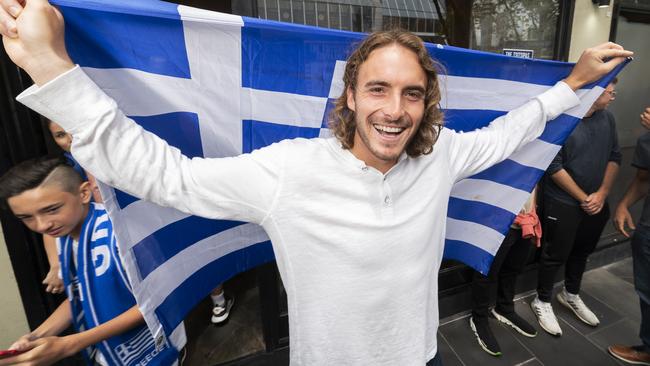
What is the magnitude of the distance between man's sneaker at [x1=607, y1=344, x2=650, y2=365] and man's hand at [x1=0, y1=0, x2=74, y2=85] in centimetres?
403

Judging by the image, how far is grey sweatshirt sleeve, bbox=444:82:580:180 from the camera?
4.81 feet

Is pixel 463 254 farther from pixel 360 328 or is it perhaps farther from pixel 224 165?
pixel 224 165

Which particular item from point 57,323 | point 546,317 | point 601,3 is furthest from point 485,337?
point 601,3

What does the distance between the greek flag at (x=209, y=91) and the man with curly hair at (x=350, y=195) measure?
0.17 metres

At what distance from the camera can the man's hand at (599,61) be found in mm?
1638

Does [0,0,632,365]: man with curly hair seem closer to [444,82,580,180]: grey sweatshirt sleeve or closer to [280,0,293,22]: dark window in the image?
[444,82,580,180]: grey sweatshirt sleeve

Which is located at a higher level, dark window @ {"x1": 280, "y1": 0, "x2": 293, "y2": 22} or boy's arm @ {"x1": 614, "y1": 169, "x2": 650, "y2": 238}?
dark window @ {"x1": 280, "y1": 0, "x2": 293, "y2": 22}

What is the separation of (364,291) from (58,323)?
1304 mm

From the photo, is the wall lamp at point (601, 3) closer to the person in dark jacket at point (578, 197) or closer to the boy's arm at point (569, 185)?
the person in dark jacket at point (578, 197)

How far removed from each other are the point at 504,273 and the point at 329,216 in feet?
8.61

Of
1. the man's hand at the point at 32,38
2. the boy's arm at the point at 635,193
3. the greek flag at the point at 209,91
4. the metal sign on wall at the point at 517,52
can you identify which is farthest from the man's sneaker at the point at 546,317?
the man's hand at the point at 32,38

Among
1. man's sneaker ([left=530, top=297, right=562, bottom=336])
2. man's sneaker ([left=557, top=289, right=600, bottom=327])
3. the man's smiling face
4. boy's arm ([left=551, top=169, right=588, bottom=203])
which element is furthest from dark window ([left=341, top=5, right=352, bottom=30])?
man's sneaker ([left=557, top=289, right=600, bottom=327])

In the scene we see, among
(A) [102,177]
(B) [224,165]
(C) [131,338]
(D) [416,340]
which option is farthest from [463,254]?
(A) [102,177]

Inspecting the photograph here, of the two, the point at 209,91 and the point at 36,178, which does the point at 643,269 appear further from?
the point at 36,178
